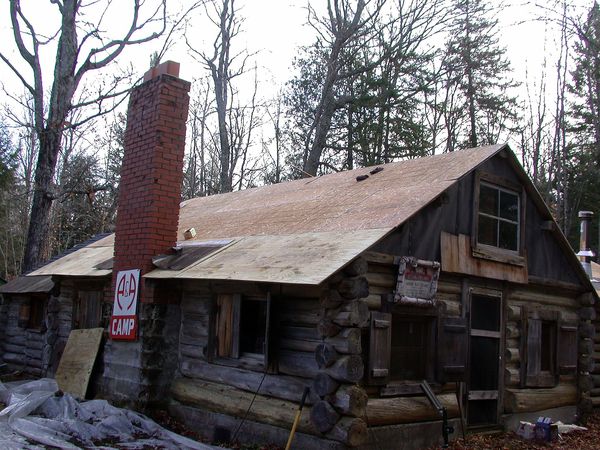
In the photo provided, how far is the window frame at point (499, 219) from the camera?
1024cm

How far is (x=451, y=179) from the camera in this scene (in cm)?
946

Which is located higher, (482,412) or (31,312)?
(31,312)

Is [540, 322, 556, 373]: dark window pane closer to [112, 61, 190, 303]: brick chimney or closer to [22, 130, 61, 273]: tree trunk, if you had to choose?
[112, 61, 190, 303]: brick chimney

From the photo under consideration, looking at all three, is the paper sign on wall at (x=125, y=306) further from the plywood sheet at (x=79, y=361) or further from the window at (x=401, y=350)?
the window at (x=401, y=350)

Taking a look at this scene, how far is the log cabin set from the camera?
26.5 feet

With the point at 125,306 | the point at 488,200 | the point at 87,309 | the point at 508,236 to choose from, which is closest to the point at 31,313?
the point at 87,309

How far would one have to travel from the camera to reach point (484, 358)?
416 inches

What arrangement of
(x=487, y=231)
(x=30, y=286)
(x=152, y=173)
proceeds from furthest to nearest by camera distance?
(x=30, y=286), (x=487, y=231), (x=152, y=173)

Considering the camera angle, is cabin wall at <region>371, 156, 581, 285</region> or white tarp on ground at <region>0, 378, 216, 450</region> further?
cabin wall at <region>371, 156, 581, 285</region>

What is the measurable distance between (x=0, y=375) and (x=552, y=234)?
1244cm

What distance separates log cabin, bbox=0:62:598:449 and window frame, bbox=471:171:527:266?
0.04m

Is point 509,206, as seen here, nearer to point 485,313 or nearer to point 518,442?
point 485,313

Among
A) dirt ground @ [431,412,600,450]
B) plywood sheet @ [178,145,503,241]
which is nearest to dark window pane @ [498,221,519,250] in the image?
plywood sheet @ [178,145,503,241]

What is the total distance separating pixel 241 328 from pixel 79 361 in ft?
12.2
